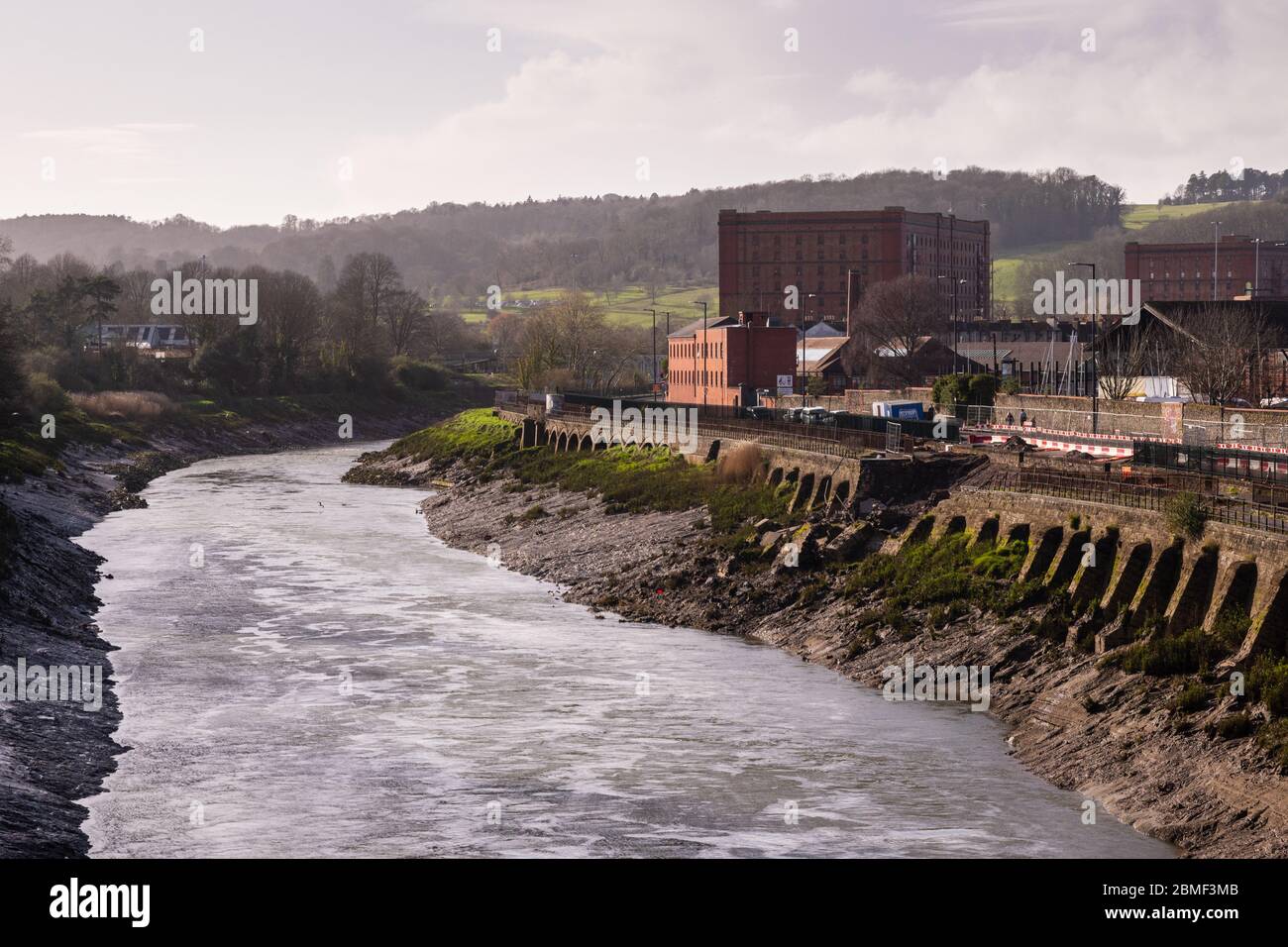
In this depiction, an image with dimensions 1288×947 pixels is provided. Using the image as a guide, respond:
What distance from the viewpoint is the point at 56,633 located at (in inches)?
1865

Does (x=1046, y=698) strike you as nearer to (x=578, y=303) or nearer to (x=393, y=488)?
(x=393, y=488)

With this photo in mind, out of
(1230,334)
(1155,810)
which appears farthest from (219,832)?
(1230,334)

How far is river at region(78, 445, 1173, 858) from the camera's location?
2958 centimetres

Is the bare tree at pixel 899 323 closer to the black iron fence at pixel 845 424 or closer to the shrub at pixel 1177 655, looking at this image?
the black iron fence at pixel 845 424

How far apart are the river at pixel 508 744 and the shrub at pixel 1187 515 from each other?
745 centimetres

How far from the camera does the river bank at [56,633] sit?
1201 inches

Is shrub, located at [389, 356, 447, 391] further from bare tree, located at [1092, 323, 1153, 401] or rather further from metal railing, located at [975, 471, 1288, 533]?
metal railing, located at [975, 471, 1288, 533]

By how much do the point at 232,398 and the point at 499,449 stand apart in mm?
54555

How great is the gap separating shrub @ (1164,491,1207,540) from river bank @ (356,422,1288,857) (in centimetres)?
407

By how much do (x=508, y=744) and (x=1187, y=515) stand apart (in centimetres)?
1865

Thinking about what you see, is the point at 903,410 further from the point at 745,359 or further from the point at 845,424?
the point at 745,359

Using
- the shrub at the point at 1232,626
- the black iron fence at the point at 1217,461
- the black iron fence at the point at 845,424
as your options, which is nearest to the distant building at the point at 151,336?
the black iron fence at the point at 845,424

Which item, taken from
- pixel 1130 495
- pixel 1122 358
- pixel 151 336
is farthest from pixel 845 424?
pixel 151 336

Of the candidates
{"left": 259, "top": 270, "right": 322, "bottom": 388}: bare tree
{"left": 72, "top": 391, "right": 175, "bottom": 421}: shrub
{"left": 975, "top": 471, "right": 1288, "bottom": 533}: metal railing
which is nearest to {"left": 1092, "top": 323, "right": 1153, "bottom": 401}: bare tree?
{"left": 975, "top": 471, "right": 1288, "bottom": 533}: metal railing
